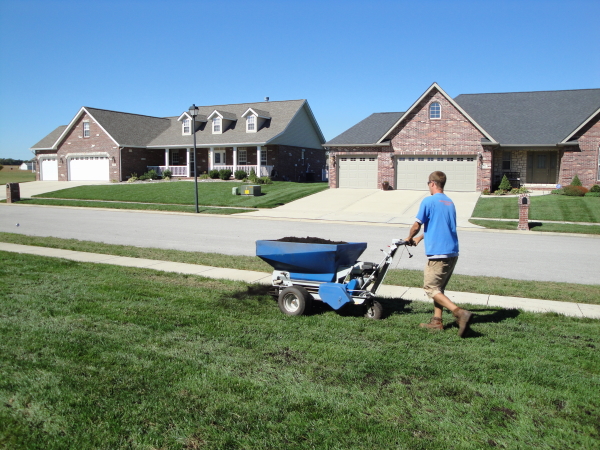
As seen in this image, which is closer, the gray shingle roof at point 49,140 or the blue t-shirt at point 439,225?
the blue t-shirt at point 439,225

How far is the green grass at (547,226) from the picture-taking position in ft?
62.3

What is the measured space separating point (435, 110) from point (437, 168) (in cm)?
363

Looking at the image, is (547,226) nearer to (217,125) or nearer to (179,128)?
(217,125)

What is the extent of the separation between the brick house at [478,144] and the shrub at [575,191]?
5.91ft

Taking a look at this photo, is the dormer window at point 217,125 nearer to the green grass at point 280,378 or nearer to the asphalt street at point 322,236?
the asphalt street at point 322,236

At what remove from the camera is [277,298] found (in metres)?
8.05

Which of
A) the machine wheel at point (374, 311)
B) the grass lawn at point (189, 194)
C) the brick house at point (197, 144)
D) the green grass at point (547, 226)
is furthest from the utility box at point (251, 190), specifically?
the machine wheel at point (374, 311)

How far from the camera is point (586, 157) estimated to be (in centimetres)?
3072

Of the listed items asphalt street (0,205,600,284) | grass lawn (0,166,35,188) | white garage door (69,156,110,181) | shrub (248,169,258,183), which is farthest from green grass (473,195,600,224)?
grass lawn (0,166,35,188)

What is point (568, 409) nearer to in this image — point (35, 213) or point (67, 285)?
point (67, 285)

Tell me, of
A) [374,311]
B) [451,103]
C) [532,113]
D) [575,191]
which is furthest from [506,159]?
[374,311]

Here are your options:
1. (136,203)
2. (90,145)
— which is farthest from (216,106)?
(136,203)

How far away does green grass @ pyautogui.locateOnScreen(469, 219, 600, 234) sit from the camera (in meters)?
19.0

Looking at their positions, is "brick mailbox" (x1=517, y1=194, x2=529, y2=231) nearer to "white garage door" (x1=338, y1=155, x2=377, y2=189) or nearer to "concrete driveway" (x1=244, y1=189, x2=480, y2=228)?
"concrete driveway" (x1=244, y1=189, x2=480, y2=228)
